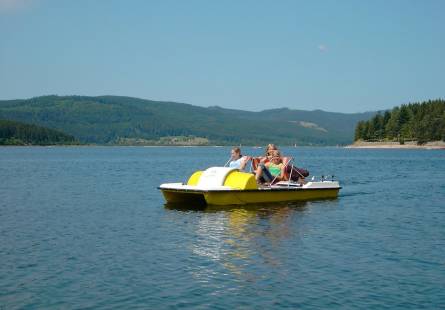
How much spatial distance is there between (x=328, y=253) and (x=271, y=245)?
2108 millimetres

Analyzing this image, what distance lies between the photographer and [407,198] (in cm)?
3816

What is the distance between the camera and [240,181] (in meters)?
30.8

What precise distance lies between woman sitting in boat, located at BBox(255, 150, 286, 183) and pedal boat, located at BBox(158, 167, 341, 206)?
608 millimetres

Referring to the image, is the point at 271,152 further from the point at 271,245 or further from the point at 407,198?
the point at 271,245

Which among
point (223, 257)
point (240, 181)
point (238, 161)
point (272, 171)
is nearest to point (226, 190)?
point (240, 181)

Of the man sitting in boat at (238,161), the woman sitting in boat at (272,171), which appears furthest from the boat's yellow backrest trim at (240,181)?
the woman sitting in boat at (272,171)

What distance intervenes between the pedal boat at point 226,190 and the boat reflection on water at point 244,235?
469 mm

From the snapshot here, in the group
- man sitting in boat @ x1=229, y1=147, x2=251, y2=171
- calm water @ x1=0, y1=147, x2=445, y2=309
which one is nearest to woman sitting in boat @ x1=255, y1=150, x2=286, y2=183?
man sitting in boat @ x1=229, y1=147, x2=251, y2=171

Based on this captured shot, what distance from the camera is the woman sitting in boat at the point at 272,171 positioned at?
33.5 metres

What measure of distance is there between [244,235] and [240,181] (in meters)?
8.58

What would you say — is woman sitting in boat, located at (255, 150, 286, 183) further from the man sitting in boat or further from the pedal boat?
the man sitting in boat

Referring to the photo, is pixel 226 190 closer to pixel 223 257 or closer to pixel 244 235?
pixel 244 235

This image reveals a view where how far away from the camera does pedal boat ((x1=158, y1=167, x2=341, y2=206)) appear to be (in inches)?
1184

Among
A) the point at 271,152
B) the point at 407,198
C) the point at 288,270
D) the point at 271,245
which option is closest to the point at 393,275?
the point at 288,270
